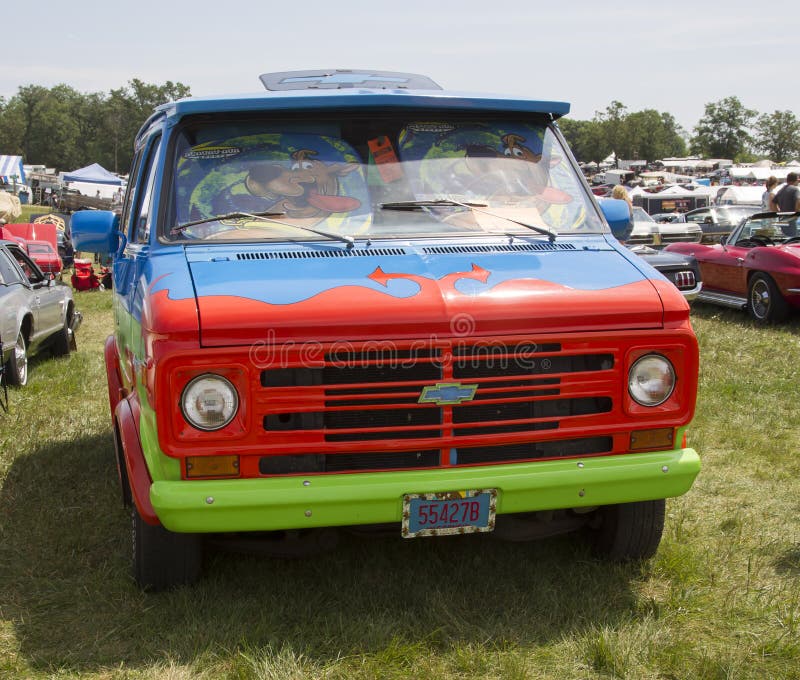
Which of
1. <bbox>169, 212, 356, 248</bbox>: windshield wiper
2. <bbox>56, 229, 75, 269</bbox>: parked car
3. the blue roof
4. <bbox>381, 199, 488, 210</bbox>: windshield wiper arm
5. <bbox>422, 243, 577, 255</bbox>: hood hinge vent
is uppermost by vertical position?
the blue roof

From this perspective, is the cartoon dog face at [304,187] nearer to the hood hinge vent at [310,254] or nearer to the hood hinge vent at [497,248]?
the hood hinge vent at [310,254]

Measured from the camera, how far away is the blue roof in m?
4.01

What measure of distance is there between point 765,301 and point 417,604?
8.77m

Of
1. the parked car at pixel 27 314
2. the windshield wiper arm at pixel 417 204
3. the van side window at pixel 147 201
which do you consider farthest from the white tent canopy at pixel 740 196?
the van side window at pixel 147 201

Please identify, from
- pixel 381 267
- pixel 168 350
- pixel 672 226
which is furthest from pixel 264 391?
pixel 672 226

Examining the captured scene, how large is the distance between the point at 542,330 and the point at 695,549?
5.79 feet

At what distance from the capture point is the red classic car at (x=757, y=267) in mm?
10719

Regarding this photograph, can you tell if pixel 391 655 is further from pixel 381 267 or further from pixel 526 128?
pixel 526 128

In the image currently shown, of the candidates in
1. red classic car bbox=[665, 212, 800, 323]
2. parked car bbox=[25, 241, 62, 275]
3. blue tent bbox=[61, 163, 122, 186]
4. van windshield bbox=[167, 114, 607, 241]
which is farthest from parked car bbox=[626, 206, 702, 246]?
blue tent bbox=[61, 163, 122, 186]

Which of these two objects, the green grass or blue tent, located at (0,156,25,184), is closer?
the green grass

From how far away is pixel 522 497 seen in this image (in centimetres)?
338

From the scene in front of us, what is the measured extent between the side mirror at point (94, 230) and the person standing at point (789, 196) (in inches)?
449

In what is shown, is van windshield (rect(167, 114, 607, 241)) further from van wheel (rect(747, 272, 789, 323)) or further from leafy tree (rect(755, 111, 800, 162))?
leafy tree (rect(755, 111, 800, 162))

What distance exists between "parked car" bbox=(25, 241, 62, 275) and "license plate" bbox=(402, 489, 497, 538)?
1653 centimetres
